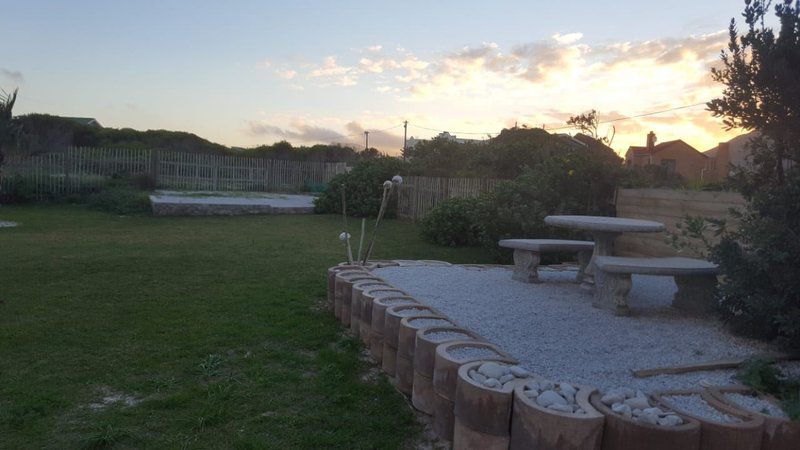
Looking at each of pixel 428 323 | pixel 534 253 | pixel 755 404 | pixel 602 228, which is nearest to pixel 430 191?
pixel 534 253

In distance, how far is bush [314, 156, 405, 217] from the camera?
56.6 ft

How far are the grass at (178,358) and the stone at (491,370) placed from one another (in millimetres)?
666

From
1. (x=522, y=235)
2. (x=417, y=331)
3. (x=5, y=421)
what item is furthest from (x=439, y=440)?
(x=522, y=235)

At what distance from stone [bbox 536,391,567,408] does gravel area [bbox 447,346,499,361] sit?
1.93ft

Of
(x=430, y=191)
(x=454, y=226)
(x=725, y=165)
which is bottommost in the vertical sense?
(x=454, y=226)

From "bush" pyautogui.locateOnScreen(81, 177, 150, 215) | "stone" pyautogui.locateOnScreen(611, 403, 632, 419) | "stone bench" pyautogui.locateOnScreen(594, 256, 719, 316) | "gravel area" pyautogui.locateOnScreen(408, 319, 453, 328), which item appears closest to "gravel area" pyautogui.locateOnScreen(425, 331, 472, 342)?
"gravel area" pyautogui.locateOnScreen(408, 319, 453, 328)

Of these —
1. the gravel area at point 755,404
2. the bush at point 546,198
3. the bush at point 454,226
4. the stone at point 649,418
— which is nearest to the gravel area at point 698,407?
the gravel area at point 755,404

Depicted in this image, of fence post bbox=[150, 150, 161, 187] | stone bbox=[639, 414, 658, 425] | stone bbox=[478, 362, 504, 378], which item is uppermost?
fence post bbox=[150, 150, 161, 187]

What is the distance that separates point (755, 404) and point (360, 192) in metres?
15.1

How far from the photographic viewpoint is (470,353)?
3.17m

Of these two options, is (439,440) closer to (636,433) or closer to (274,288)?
(636,433)

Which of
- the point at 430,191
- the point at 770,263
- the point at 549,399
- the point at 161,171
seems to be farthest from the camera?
the point at 161,171

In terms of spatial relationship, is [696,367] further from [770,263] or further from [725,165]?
[725,165]

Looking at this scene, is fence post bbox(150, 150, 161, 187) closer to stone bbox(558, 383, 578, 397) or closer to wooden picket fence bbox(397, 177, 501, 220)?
wooden picket fence bbox(397, 177, 501, 220)
